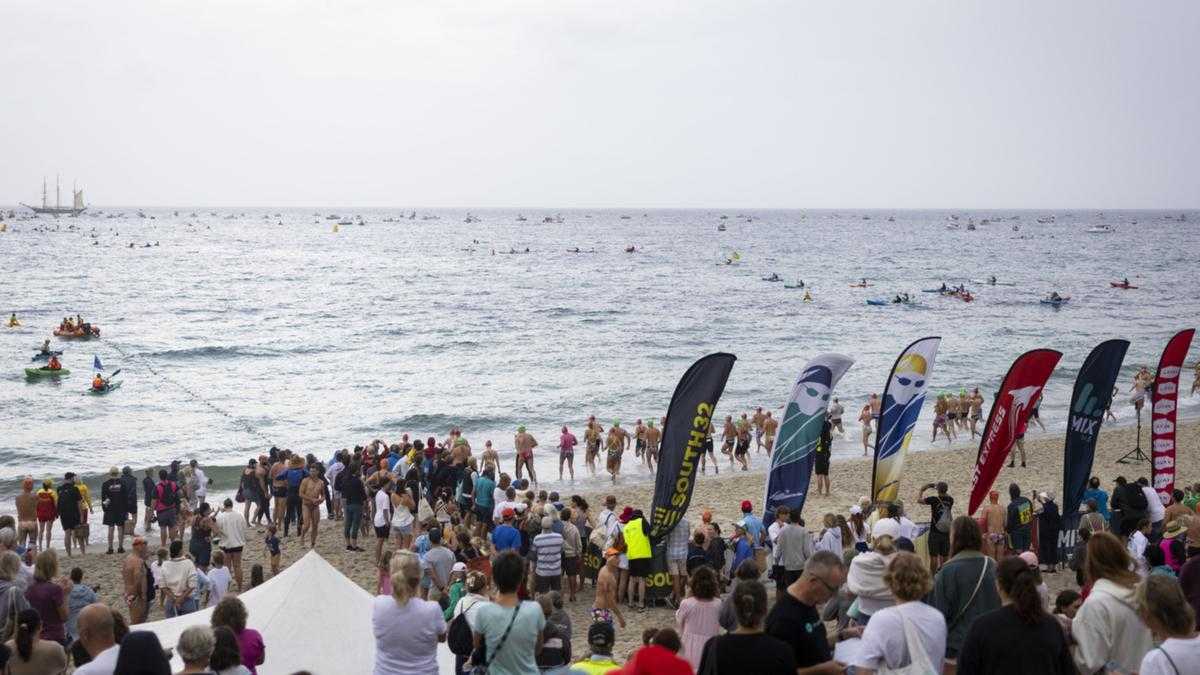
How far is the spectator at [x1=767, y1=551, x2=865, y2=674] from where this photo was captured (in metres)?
4.64

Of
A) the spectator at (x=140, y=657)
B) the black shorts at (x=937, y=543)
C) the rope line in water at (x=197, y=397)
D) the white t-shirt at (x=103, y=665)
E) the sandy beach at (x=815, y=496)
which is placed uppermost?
the spectator at (x=140, y=657)

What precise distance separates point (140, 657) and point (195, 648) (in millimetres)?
260

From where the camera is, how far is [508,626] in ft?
18.2

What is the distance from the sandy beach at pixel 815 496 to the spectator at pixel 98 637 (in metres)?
5.82

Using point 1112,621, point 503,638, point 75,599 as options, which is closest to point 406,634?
point 503,638

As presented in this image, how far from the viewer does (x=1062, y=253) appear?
112312mm

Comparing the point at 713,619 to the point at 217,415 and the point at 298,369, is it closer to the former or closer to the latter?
the point at 217,415

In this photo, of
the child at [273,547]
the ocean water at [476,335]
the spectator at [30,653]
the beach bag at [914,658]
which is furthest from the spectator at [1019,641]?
the ocean water at [476,335]

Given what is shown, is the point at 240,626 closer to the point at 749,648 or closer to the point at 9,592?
the point at 9,592

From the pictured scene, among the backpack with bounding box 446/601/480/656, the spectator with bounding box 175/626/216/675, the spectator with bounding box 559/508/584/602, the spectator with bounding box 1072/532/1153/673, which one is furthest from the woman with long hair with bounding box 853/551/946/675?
the spectator with bounding box 559/508/584/602

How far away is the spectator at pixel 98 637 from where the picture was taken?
5.30m

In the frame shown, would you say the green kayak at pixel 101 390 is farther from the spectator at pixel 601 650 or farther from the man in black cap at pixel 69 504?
the spectator at pixel 601 650

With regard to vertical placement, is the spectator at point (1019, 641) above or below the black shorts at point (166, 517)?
above

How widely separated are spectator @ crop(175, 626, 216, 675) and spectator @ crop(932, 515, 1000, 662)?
3.71m
